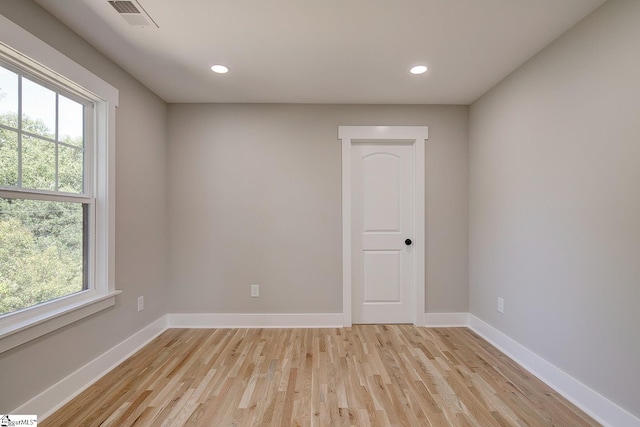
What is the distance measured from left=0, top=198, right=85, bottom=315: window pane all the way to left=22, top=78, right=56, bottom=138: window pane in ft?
1.49

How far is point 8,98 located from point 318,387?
2556mm

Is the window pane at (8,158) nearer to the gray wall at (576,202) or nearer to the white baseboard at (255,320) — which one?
the white baseboard at (255,320)

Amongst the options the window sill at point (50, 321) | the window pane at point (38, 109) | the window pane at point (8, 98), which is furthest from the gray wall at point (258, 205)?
the window pane at point (8, 98)

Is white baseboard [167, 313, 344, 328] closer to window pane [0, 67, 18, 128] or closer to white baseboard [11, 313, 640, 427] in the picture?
white baseboard [11, 313, 640, 427]

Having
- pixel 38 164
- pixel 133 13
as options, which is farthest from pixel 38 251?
pixel 133 13

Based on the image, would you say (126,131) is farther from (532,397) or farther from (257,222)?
(532,397)

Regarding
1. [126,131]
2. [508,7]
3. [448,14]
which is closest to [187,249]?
[126,131]

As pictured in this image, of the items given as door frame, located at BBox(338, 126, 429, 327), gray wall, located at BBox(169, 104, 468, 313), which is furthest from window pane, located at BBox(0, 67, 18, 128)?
door frame, located at BBox(338, 126, 429, 327)

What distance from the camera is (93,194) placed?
2277 millimetres

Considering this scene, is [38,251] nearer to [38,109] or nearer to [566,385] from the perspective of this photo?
[38,109]

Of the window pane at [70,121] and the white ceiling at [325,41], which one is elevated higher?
the white ceiling at [325,41]

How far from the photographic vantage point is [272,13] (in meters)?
1.81

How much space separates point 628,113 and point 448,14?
112cm

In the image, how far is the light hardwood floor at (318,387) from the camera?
5.79 ft
